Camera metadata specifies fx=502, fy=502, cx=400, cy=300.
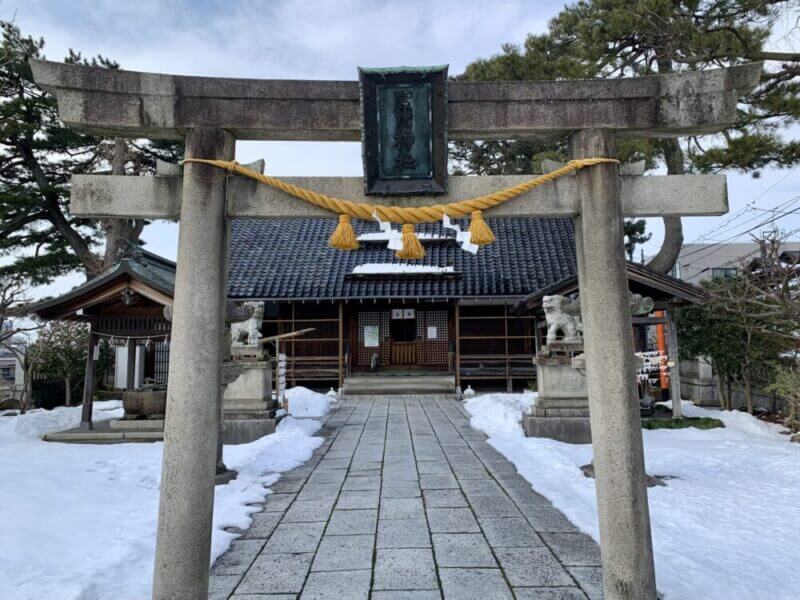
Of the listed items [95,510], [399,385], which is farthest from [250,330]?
[399,385]

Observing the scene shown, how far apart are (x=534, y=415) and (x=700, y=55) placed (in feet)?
29.9

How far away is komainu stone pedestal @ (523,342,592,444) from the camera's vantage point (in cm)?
968

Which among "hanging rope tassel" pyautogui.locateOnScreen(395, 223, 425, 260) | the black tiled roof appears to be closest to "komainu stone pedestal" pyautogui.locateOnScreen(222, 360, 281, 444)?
"hanging rope tassel" pyautogui.locateOnScreen(395, 223, 425, 260)

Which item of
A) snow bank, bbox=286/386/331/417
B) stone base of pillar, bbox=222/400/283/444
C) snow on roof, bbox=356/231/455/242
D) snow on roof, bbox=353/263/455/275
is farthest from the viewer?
snow on roof, bbox=356/231/455/242

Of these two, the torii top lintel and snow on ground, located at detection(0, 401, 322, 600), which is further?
snow on ground, located at detection(0, 401, 322, 600)

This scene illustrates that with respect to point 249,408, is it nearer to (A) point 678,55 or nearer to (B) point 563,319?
(B) point 563,319

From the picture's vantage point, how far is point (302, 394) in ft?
48.7

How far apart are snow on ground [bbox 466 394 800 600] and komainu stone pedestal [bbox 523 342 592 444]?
34 cm

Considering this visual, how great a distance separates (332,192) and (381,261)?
1640cm

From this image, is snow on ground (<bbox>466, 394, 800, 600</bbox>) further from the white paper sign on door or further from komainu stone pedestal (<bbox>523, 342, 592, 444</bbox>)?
the white paper sign on door

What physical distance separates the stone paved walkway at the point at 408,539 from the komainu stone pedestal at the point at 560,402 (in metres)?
1.88

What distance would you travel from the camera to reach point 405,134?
137 inches

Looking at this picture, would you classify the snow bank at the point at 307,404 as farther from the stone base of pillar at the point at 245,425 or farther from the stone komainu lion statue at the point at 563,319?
the stone komainu lion statue at the point at 563,319

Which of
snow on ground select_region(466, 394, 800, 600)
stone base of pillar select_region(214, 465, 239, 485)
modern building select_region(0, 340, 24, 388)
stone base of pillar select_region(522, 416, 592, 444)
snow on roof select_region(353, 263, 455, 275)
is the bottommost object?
→ snow on ground select_region(466, 394, 800, 600)
